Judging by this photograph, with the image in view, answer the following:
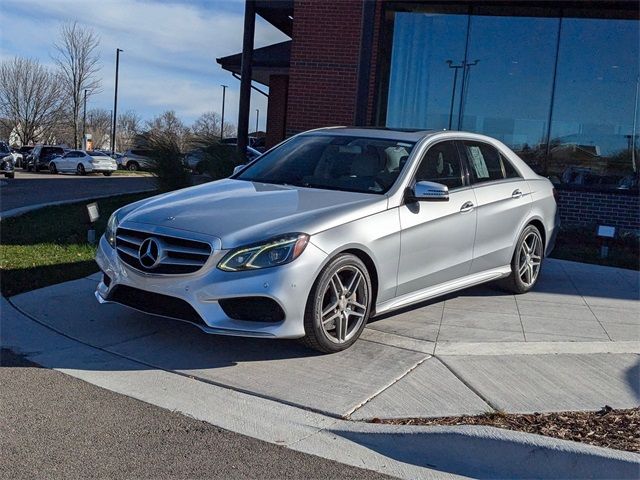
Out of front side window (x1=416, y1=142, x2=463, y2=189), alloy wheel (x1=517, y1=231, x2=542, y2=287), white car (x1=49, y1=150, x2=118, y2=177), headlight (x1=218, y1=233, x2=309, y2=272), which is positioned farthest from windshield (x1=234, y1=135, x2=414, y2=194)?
white car (x1=49, y1=150, x2=118, y2=177)

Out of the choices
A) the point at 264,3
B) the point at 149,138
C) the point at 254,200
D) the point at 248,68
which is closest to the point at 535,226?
the point at 254,200

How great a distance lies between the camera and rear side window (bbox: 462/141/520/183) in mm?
6757

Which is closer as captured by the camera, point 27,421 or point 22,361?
point 27,421

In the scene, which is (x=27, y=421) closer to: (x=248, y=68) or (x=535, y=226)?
(x=535, y=226)

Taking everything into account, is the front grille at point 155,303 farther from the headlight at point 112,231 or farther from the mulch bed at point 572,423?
the mulch bed at point 572,423

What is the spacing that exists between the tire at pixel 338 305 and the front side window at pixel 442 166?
121 cm

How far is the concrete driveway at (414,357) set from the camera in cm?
451

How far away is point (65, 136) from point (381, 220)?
220ft

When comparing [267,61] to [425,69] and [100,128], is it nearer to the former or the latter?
[425,69]

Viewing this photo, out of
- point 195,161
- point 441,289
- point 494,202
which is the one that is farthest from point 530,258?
point 195,161

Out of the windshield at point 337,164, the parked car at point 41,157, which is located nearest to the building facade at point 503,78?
the windshield at point 337,164

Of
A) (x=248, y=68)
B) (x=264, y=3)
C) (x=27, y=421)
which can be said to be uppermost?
(x=264, y=3)

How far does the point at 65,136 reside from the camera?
67.2 m

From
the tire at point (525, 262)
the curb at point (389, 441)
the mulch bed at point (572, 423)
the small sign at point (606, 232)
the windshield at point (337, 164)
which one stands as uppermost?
the windshield at point (337, 164)
